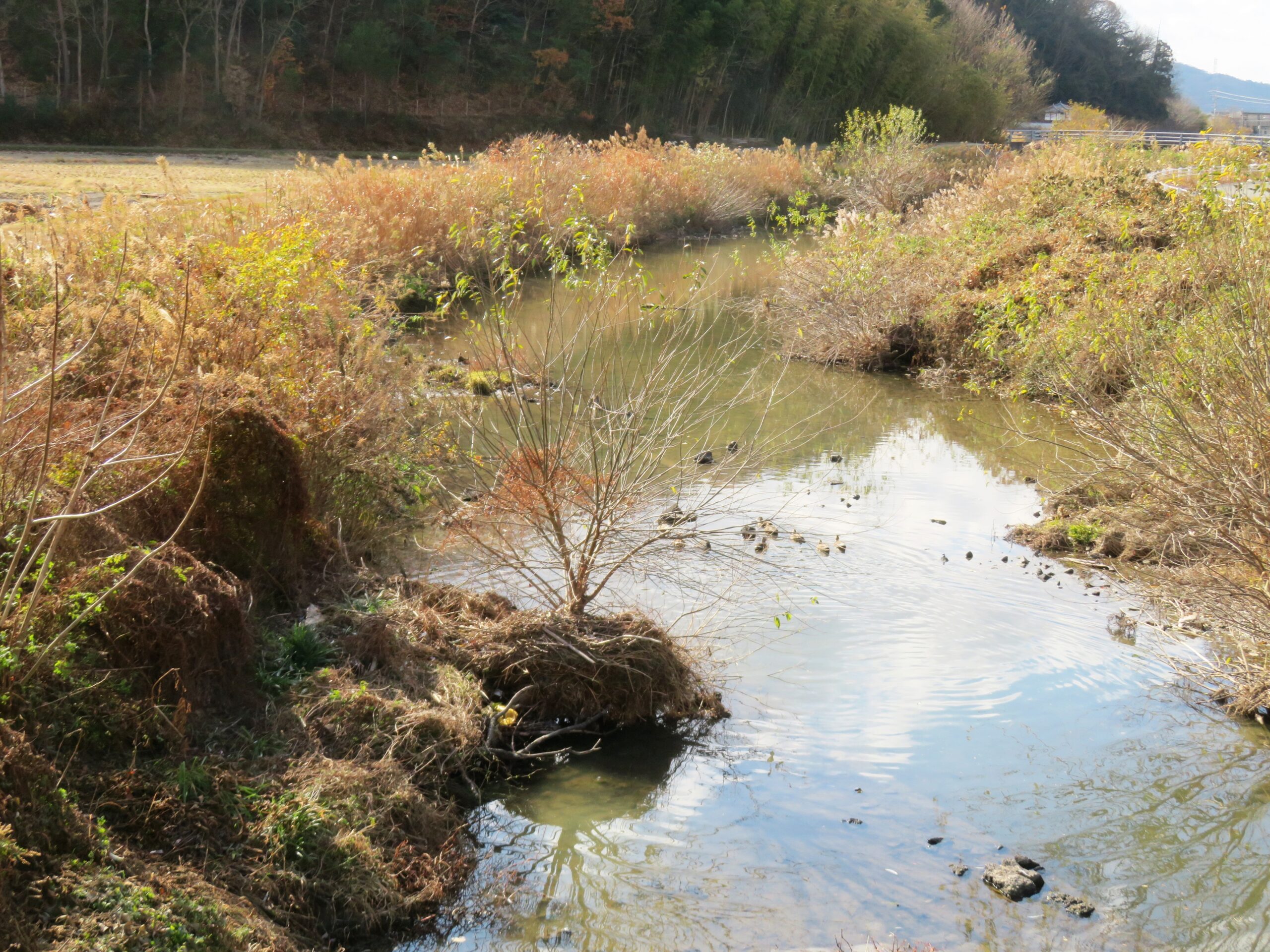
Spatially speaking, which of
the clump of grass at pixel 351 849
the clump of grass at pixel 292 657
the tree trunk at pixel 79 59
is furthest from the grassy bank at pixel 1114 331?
the tree trunk at pixel 79 59

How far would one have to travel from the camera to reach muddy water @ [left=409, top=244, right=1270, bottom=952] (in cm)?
513

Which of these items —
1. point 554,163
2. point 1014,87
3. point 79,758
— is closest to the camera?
point 79,758

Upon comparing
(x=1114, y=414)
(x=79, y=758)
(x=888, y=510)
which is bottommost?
(x=888, y=510)

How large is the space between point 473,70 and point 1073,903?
157 ft

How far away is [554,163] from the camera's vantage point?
22.2 m

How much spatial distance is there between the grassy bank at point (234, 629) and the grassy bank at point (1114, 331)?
3880 millimetres

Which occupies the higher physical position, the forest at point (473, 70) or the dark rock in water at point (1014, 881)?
the forest at point (473, 70)

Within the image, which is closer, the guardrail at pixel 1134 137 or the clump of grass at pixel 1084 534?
the clump of grass at pixel 1084 534

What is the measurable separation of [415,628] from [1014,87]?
72.1 metres

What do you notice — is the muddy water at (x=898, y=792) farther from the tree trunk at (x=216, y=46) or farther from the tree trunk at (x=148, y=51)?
the tree trunk at (x=216, y=46)

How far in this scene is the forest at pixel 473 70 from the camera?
3544 cm

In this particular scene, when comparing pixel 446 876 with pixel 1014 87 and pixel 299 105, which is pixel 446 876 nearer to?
pixel 299 105

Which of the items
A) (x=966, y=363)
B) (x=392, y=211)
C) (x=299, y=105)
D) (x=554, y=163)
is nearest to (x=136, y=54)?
(x=299, y=105)

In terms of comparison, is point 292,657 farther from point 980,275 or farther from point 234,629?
point 980,275
